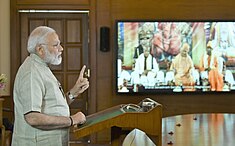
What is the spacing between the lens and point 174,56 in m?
6.30

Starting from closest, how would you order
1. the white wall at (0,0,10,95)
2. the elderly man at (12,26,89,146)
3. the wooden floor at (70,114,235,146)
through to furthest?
the elderly man at (12,26,89,146) → the wooden floor at (70,114,235,146) → the white wall at (0,0,10,95)

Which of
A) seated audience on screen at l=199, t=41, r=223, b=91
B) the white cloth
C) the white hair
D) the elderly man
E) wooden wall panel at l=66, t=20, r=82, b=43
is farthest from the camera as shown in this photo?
wooden wall panel at l=66, t=20, r=82, b=43

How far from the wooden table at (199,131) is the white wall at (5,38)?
3.28 metres

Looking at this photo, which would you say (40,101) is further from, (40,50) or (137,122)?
(137,122)

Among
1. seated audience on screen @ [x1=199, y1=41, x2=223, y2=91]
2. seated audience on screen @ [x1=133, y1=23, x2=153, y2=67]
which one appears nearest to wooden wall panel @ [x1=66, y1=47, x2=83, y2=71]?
seated audience on screen @ [x1=133, y1=23, x2=153, y2=67]

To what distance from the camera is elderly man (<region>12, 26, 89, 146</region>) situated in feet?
6.86

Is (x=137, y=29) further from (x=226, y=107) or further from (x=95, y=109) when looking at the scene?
(x=226, y=107)

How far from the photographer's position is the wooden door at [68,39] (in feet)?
20.8

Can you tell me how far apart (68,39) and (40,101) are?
14.4 ft

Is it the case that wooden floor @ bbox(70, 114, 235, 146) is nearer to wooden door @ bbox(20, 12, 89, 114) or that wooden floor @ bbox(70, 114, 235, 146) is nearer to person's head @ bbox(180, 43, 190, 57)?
person's head @ bbox(180, 43, 190, 57)

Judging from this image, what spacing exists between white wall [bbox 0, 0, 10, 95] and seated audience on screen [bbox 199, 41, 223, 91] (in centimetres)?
310

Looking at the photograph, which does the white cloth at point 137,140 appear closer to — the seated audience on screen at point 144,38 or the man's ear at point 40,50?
the man's ear at point 40,50

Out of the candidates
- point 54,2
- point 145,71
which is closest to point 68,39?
point 54,2

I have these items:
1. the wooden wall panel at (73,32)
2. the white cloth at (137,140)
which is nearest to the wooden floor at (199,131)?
the white cloth at (137,140)
